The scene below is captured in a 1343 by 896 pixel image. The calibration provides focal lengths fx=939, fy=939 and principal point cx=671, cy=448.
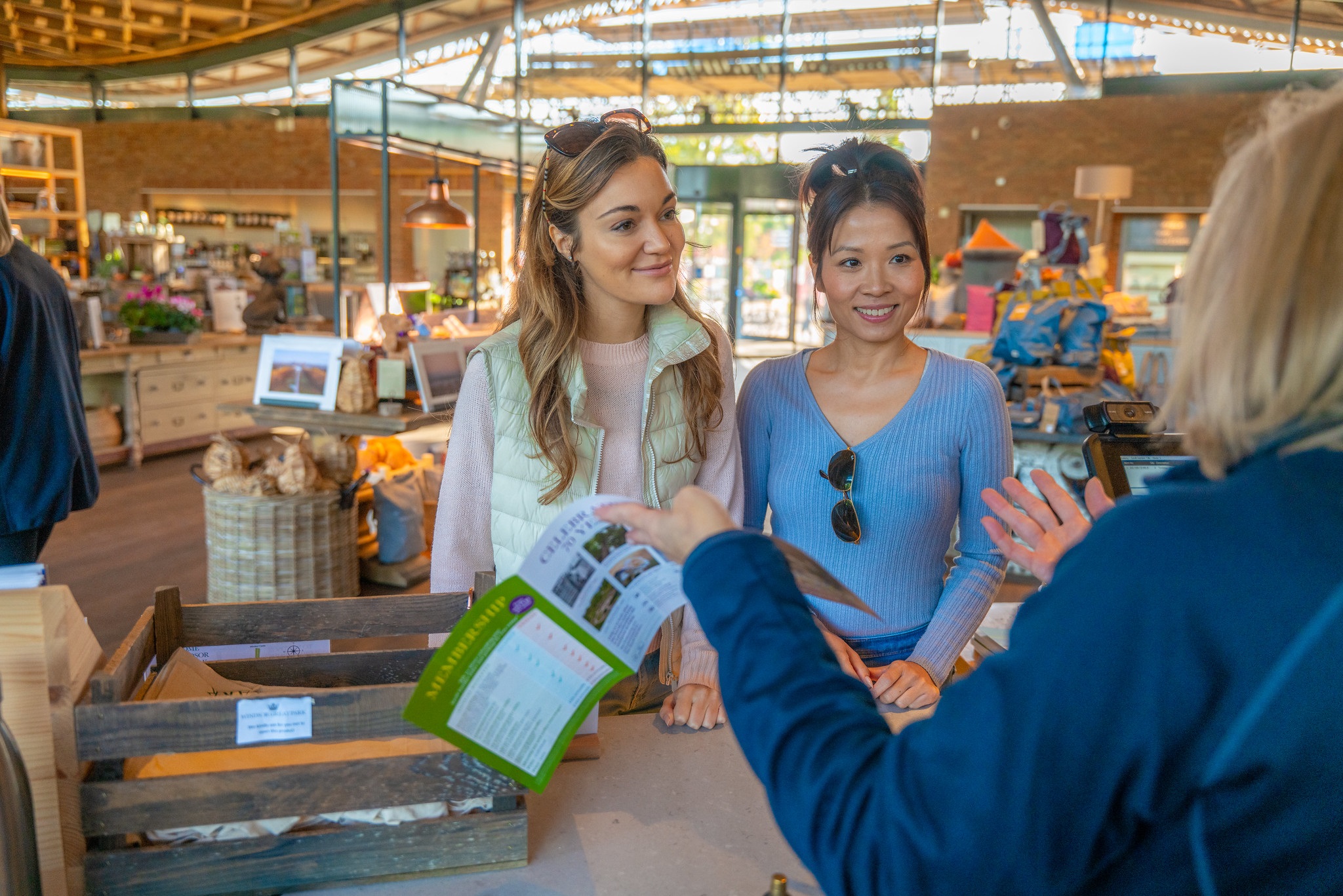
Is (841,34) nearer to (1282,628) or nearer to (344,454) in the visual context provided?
(344,454)

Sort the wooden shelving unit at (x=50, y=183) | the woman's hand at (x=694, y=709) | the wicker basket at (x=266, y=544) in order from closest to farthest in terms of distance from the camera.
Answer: the woman's hand at (x=694, y=709), the wicker basket at (x=266, y=544), the wooden shelving unit at (x=50, y=183)

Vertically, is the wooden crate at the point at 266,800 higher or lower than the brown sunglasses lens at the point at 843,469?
lower

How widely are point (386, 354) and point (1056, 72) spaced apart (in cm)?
981

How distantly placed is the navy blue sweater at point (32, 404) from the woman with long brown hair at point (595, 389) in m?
1.66

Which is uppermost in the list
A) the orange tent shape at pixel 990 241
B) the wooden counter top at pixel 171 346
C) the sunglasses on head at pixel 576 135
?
the orange tent shape at pixel 990 241

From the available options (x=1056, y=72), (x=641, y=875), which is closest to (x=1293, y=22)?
(x=1056, y=72)

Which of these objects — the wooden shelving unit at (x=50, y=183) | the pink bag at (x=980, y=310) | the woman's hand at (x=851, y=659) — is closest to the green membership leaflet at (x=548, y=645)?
the woman's hand at (x=851, y=659)

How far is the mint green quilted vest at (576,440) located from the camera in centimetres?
156

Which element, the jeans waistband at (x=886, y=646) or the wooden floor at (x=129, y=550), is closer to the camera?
the jeans waistband at (x=886, y=646)

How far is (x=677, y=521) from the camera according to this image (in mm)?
794

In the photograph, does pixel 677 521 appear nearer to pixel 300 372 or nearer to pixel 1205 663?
pixel 1205 663

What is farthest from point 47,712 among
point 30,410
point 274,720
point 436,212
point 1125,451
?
→ point 436,212

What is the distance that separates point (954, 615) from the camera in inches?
62.0

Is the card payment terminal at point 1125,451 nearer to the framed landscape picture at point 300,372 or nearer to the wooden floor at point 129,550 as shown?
the framed landscape picture at point 300,372
